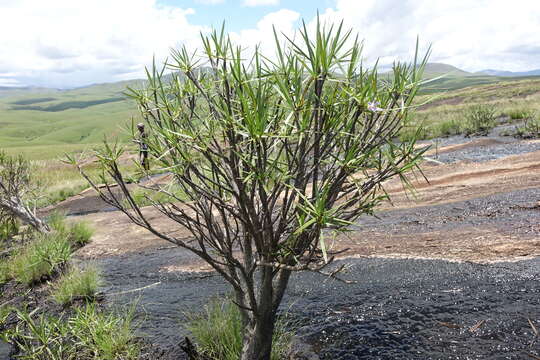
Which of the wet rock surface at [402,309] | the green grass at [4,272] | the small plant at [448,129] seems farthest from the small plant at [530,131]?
the green grass at [4,272]

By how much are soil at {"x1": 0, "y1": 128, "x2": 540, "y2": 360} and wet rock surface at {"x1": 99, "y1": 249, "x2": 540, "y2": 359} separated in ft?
0.04

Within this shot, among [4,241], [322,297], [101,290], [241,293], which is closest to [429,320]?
[322,297]

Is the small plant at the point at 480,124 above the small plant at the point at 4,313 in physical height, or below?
above

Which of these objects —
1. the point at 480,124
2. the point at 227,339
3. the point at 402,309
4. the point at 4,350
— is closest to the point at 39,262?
the point at 4,350

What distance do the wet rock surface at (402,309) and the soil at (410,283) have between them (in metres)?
0.01

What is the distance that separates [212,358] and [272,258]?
Result: 65.2 inches

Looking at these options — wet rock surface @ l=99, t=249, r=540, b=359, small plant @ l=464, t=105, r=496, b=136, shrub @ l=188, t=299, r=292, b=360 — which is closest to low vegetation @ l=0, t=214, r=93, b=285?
wet rock surface @ l=99, t=249, r=540, b=359

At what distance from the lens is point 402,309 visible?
176 inches

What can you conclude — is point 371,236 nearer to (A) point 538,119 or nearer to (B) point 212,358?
(B) point 212,358

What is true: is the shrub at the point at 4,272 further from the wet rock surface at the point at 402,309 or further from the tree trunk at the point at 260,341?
the tree trunk at the point at 260,341

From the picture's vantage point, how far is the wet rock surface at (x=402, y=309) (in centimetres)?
373

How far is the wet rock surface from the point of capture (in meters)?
3.73

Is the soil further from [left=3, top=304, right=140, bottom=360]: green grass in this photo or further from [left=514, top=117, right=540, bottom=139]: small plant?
[left=514, top=117, right=540, bottom=139]: small plant

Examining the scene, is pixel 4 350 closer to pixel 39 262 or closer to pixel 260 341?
pixel 39 262
